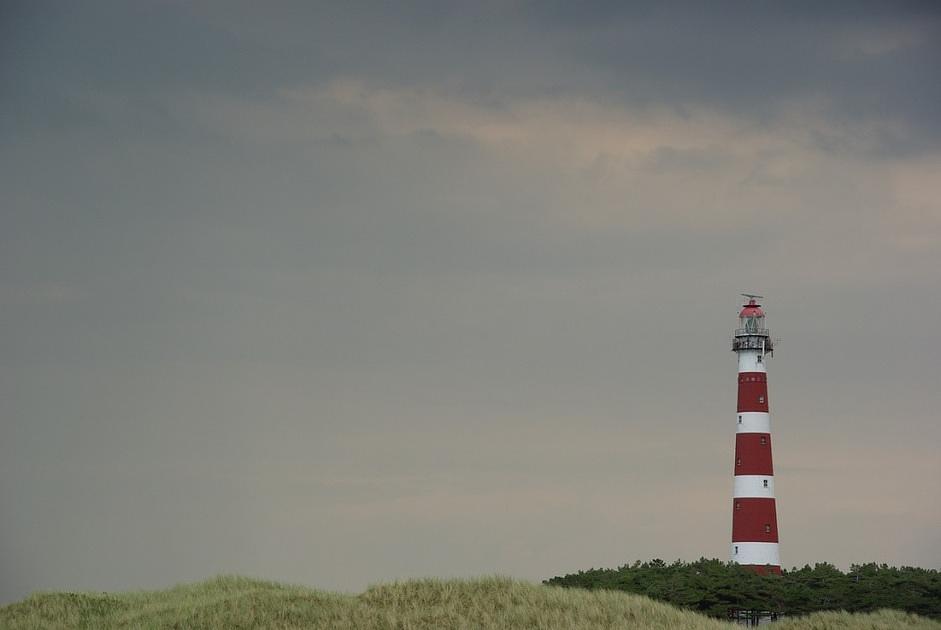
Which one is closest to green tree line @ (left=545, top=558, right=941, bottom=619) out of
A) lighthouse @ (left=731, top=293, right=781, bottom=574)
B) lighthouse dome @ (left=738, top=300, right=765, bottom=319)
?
lighthouse @ (left=731, top=293, right=781, bottom=574)

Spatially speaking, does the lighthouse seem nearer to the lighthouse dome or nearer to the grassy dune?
the lighthouse dome

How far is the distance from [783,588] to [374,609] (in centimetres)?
Result: 3143

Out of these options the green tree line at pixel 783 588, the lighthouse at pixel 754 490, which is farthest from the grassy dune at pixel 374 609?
the lighthouse at pixel 754 490

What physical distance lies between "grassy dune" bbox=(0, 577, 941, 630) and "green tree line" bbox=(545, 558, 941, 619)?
57.7 ft

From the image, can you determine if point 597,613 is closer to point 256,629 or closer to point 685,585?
point 256,629

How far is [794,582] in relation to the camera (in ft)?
229

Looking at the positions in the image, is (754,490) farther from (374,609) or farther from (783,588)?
(374,609)

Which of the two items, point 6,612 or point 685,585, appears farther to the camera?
point 685,585

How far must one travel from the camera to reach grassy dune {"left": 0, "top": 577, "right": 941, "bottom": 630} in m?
42.1

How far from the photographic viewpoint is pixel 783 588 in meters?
67.8

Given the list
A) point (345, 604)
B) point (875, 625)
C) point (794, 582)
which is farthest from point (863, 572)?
point (345, 604)

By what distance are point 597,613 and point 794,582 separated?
2911cm

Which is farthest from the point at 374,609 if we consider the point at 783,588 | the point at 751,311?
the point at 751,311

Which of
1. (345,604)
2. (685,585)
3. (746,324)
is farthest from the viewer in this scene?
(746,324)
